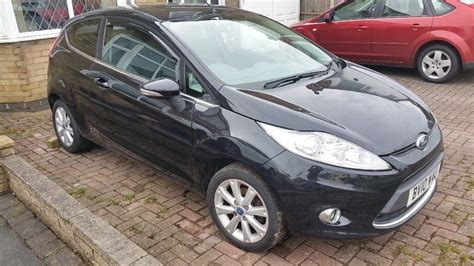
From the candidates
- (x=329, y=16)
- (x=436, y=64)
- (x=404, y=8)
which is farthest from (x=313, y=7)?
(x=436, y=64)

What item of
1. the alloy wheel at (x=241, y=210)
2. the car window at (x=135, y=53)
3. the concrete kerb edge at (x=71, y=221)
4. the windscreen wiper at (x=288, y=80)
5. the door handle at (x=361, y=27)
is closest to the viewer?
the concrete kerb edge at (x=71, y=221)

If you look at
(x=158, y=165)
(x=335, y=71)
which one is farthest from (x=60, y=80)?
(x=335, y=71)

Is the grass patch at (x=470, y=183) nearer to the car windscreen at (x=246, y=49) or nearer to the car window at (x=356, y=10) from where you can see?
the car windscreen at (x=246, y=49)

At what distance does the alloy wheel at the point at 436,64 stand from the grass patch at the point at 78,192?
6.00 meters

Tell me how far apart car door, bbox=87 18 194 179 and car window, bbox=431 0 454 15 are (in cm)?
549

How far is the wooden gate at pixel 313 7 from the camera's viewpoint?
35.9ft

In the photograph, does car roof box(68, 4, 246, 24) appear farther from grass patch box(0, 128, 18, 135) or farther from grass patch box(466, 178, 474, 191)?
grass patch box(466, 178, 474, 191)

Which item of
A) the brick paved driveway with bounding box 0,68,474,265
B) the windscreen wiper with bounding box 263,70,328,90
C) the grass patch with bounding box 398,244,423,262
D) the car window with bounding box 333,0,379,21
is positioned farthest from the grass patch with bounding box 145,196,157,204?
the car window with bounding box 333,0,379,21

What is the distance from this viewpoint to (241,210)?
110 inches

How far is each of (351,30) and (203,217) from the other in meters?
5.68

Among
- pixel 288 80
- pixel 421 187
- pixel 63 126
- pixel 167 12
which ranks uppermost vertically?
pixel 167 12

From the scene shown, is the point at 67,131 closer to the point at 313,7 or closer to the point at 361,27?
the point at 361,27

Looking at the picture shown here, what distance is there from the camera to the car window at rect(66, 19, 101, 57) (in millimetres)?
4043

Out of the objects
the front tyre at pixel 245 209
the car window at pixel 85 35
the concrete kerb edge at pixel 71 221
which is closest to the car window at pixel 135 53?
the car window at pixel 85 35
